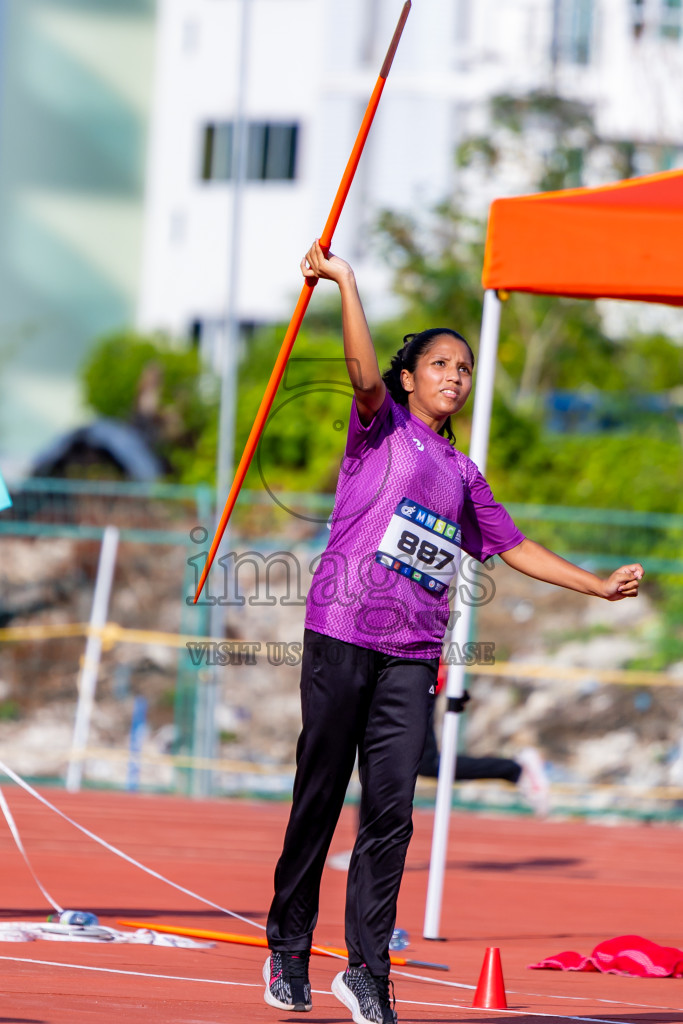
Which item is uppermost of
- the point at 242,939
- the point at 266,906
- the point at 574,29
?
the point at 574,29

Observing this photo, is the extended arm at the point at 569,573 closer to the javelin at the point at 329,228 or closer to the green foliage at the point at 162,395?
the javelin at the point at 329,228

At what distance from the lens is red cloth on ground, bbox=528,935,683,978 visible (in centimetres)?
501

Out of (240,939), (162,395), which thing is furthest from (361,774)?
(162,395)

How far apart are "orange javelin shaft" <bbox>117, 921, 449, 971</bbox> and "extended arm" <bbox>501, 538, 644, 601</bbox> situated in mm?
1584

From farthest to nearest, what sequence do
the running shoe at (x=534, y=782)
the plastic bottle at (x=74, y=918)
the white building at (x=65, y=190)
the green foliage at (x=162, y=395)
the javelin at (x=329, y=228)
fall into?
1. the white building at (x=65, y=190)
2. the green foliage at (x=162, y=395)
3. the running shoe at (x=534, y=782)
4. the plastic bottle at (x=74, y=918)
5. the javelin at (x=329, y=228)

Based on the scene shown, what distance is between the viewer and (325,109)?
26.1 meters

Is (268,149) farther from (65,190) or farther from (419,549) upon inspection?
(419,549)

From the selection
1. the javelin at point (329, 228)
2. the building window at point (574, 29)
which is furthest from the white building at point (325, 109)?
the javelin at point (329, 228)

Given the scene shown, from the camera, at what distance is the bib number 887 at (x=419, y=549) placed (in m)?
3.86

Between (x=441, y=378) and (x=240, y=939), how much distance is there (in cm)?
235

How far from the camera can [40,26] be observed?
28.9m

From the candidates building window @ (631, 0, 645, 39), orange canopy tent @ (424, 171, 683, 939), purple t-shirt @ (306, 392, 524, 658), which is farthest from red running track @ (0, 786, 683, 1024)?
building window @ (631, 0, 645, 39)

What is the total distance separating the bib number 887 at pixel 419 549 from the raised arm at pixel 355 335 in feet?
1.13

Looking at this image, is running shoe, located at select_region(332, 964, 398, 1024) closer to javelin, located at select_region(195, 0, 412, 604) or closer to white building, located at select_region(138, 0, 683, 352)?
javelin, located at select_region(195, 0, 412, 604)
